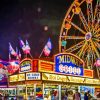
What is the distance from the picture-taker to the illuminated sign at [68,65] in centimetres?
2480

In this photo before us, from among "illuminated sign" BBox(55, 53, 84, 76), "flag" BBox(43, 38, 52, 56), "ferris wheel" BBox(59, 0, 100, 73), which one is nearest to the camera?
"illuminated sign" BBox(55, 53, 84, 76)

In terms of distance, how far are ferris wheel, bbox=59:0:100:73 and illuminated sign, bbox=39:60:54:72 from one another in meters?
8.99

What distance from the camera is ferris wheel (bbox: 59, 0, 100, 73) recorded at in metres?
33.2

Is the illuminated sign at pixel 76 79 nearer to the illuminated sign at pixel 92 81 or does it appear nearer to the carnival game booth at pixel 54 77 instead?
the carnival game booth at pixel 54 77

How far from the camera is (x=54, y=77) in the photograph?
24.0 metres

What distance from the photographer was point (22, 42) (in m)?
43.6

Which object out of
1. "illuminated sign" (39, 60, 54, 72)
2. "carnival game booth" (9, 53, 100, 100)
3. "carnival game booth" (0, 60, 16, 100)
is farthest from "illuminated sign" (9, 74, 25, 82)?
"carnival game booth" (0, 60, 16, 100)

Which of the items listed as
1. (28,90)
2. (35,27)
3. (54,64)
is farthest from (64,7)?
(54,64)

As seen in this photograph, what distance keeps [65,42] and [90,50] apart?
2.45 meters

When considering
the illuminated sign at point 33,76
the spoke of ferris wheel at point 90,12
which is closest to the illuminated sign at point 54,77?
the illuminated sign at point 33,76

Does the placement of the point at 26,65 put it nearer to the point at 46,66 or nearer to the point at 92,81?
the point at 46,66

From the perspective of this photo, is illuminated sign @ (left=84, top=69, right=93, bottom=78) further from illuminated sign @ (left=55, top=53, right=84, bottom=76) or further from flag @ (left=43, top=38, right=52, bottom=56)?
flag @ (left=43, top=38, right=52, bottom=56)

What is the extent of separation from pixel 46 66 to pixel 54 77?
94 centimetres

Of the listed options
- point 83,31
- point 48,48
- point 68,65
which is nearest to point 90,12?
point 83,31
